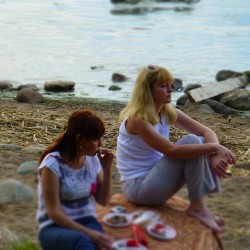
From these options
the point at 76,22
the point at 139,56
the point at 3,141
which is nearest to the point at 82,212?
the point at 3,141

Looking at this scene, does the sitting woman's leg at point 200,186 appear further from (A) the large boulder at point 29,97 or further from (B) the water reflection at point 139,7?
(B) the water reflection at point 139,7

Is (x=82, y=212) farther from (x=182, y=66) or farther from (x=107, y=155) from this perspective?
(x=182, y=66)

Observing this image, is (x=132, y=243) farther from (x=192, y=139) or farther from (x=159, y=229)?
(x=192, y=139)

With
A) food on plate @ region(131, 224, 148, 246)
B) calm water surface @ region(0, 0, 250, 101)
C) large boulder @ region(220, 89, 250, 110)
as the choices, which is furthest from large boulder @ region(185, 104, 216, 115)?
food on plate @ region(131, 224, 148, 246)

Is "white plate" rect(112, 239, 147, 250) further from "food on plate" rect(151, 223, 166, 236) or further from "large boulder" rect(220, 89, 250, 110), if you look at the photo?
"large boulder" rect(220, 89, 250, 110)

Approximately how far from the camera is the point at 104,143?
8.24 meters

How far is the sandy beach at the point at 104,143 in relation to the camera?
537 cm

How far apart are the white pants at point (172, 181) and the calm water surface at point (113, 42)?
368 inches

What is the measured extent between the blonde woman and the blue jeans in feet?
2.29

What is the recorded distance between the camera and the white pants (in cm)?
459

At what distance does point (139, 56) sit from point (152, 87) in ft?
49.1

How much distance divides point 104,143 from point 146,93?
351 cm

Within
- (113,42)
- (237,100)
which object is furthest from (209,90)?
(113,42)

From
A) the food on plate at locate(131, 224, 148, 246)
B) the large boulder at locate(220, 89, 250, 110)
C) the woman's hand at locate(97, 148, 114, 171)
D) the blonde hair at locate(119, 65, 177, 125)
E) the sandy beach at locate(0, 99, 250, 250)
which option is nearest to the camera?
the food on plate at locate(131, 224, 148, 246)
